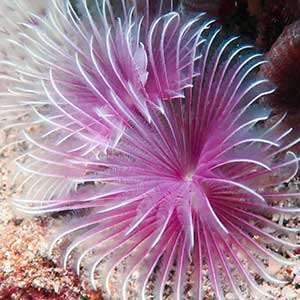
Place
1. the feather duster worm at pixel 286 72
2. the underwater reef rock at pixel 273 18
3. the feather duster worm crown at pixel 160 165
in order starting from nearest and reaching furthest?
the feather duster worm crown at pixel 160 165, the feather duster worm at pixel 286 72, the underwater reef rock at pixel 273 18

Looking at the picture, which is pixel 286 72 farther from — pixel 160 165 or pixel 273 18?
pixel 160 165

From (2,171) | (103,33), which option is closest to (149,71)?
(103,33)

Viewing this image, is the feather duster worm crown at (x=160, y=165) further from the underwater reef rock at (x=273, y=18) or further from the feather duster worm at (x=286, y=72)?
the underwater reef rock at (x=273, y=18)

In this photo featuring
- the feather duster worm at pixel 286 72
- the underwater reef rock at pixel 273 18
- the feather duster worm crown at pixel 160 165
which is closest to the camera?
the feather duster worm crown at pixel 160 165

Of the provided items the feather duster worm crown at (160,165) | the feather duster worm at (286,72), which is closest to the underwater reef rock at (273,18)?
the feather duster worm at (286,72)

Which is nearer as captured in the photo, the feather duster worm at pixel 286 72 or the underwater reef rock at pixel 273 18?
the feather duster worm at pixel 286 72
